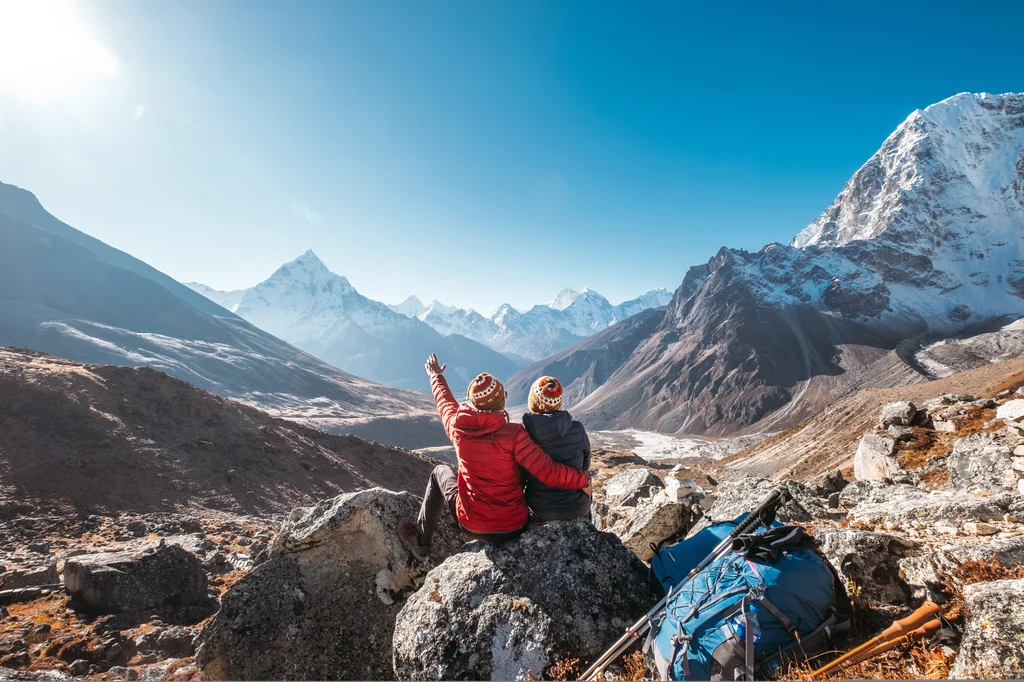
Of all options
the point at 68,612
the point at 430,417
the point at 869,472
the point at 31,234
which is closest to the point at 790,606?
the point at 68,612

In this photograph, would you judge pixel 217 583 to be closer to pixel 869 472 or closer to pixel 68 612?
pixel 68 612

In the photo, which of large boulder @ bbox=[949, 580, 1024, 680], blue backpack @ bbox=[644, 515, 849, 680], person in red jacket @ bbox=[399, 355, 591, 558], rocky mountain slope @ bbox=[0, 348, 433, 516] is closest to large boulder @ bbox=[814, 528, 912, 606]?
blue backpack @ bbox=[644, 515, 849, 680]

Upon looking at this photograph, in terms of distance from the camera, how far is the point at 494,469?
18.6 feet

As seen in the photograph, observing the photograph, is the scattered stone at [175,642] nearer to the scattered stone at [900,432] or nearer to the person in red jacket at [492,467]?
the person in red jacket at [492,467]

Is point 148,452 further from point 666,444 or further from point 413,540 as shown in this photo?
point 666,444

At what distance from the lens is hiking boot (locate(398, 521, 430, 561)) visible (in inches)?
274

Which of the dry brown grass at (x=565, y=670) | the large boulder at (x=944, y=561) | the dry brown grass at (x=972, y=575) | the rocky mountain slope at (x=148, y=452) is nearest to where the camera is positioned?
the dry brown grass at (x=972, y=575)

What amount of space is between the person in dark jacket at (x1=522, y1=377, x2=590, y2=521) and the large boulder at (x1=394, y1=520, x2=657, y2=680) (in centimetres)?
26

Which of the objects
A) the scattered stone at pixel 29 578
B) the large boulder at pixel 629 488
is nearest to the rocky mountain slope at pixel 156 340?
the large boulder at pixel 629 488

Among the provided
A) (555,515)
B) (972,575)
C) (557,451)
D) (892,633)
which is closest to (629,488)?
(555,515)

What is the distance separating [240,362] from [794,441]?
170 metres

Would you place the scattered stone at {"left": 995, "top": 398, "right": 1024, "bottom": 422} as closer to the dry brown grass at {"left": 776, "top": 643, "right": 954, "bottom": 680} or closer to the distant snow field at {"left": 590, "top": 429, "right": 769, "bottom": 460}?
the dry brown grass at {"left": 776, "top": 643, "right": 954, "bottom": 680}

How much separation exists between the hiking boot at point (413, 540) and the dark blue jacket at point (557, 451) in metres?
2.01

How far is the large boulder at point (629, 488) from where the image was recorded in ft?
54.2
